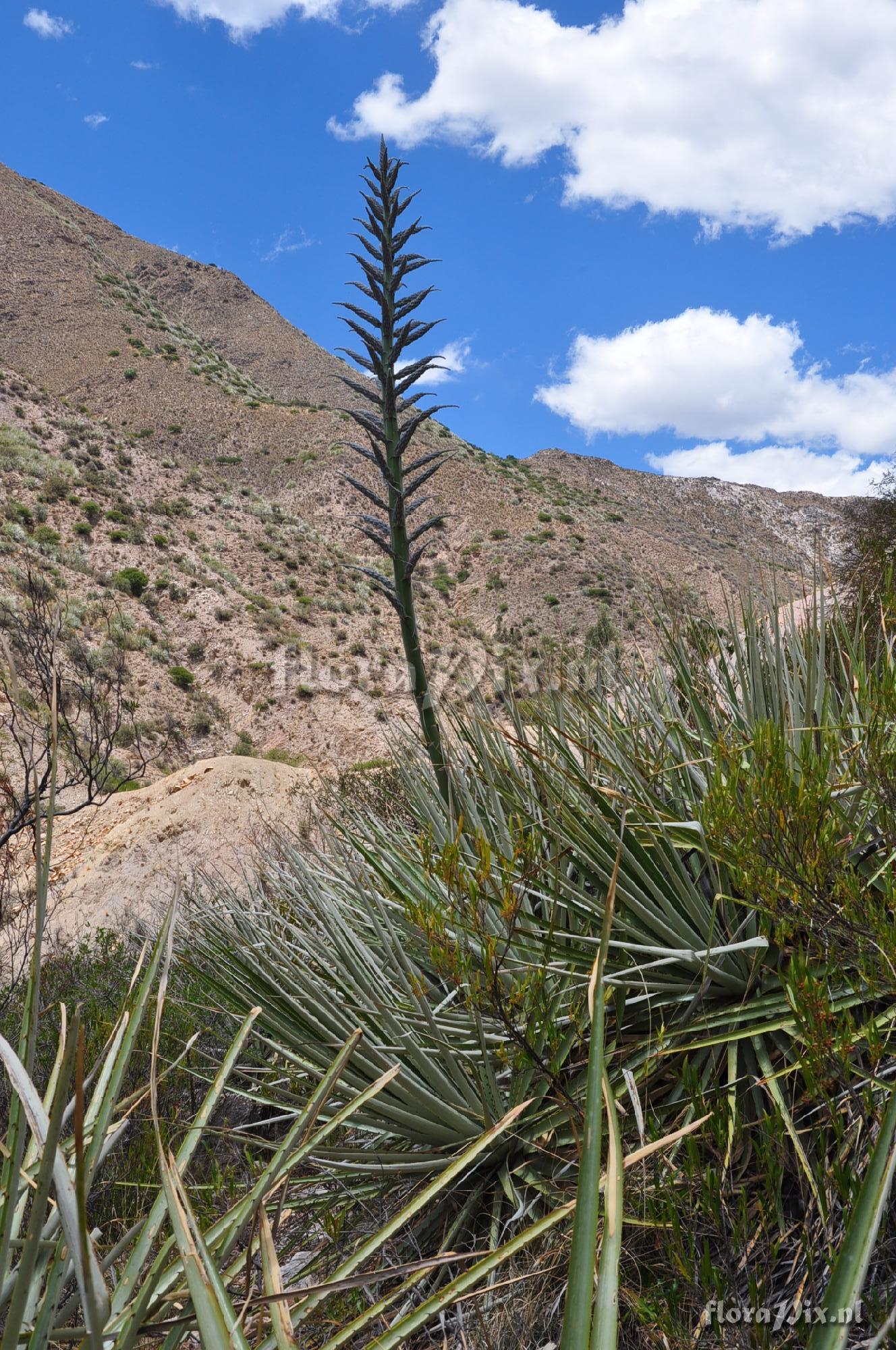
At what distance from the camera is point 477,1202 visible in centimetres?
248

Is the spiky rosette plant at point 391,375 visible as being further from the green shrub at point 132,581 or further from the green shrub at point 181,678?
the green shrub at point 132,581

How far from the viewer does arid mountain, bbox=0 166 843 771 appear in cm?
→ 2408

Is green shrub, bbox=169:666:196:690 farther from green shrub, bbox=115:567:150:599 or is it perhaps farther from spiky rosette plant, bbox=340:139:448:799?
spiky rosette plant, bbox=340:139:448:799

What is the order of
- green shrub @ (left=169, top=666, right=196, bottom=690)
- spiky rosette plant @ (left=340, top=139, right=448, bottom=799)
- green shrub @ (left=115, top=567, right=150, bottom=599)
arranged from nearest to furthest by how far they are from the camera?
spiky rosette plant @ (left=340, top=139, right=448, bottom=799)
green shrub @ (left=169, top=666, right=196, bottom=690)
green shrub @ (left=115, top=567, right=150, bottom=599)

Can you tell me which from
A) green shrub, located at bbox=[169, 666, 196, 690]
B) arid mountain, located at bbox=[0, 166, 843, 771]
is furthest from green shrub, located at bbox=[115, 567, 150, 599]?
green shrub, located at bbox=[169, 666, 196, 690]

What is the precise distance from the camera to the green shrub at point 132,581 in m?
25.8

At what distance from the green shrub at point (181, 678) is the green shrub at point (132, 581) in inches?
146

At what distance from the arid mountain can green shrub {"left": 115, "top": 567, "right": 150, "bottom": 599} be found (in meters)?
0.28

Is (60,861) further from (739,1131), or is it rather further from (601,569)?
(601,569)

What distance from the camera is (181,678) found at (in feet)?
77.2

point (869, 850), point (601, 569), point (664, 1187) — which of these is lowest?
point (664, 1187)

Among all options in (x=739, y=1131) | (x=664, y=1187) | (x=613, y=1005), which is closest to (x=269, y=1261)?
(x=664, y=1187)

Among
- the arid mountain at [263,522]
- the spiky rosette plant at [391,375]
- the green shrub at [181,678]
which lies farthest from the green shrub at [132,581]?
the spiky rosette plant at [391,375]

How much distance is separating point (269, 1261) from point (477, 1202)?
62.7 inches
